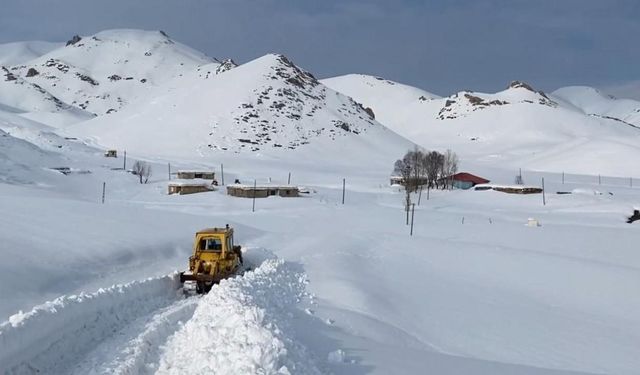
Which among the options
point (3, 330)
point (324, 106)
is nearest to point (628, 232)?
point (3, 330)

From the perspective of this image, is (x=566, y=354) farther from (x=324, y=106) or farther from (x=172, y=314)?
(x=324, y=106)

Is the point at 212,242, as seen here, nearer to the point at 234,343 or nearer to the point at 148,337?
the point at 148,337

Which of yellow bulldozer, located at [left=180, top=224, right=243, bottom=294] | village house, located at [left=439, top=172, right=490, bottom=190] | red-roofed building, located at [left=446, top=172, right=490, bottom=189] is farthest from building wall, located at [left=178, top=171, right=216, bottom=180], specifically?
yellow bulldozer, located at [left=180, top=224, right=243, bottom=294]

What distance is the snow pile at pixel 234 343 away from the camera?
8758 millimetres

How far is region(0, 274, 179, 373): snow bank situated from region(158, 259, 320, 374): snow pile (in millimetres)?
1751

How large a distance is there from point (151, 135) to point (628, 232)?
4320 inches

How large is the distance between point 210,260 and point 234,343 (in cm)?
923

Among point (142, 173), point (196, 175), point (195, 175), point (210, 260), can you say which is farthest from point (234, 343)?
point (196, 175)

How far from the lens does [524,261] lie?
27.2 m

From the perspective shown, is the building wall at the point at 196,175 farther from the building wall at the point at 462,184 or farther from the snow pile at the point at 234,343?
the snow pile at the point at 234,343

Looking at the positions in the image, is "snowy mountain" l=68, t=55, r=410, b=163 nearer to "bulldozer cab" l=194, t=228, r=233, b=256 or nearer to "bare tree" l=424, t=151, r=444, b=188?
"bare tree" l=424, t=151, r=444, b=188

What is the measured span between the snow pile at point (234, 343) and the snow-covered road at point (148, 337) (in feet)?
0.06

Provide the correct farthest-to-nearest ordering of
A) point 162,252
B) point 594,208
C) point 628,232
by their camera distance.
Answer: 1. point 594,208
2. point 628,232
3. point 162,252

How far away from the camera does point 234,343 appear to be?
9555 millimetres
